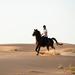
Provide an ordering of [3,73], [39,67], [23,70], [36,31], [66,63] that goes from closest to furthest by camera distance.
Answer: [3,73]
[23,70]
[39,67]
[66,63]
[36,31]

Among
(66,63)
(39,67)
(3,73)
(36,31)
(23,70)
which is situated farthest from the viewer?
(36,31)

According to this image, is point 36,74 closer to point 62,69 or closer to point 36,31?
point 62,69

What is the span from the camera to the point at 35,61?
20.2m

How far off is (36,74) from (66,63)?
15.9 feet

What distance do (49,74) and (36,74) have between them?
0.58 metres

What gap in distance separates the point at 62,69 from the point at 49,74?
1.98 m

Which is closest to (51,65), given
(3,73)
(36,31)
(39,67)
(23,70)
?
(39,67)

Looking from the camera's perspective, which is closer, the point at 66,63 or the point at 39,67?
the point at 39,67

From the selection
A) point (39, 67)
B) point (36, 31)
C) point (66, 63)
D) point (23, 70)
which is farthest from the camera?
point (36, 31)

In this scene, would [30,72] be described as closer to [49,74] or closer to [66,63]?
[49,74]

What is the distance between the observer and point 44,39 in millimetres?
27875

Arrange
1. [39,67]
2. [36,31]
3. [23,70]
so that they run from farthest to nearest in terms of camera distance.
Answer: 1. [36,31]
2. [39,67]
3. [23,70]

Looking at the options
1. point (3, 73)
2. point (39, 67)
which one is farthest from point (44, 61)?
point (3, 73)

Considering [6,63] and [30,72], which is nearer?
[30,72]
